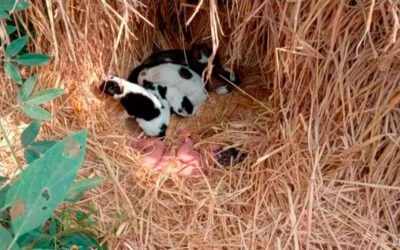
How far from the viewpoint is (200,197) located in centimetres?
143

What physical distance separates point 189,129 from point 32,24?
613mm

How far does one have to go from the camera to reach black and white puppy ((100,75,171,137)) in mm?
1664

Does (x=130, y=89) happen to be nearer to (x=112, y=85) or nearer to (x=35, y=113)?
(x=112, y=85)

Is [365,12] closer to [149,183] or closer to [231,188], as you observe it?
[231,188]

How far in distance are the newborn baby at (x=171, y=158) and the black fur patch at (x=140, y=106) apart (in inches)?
3.6

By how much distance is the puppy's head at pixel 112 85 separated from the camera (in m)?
1.67

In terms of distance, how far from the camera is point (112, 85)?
1.67 meters

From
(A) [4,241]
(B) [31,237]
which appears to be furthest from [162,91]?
(A) [4,241]

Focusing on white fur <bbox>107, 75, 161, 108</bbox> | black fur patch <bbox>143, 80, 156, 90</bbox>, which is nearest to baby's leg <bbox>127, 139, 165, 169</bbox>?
white fur <bbox>107, 75, 161, 108</bbox>

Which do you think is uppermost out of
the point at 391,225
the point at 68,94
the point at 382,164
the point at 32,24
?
the point at 32,24

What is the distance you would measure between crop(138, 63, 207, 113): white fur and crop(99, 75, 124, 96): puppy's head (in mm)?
156

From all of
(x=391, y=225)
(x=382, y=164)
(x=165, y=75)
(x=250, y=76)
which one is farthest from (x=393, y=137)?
(x=165, y=75)

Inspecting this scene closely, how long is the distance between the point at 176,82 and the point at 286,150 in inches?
22.8

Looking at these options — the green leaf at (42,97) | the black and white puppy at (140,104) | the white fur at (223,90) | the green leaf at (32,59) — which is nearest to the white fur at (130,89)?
the black and white puppy at (140,104)
